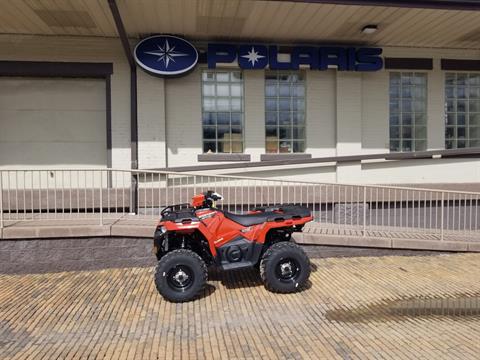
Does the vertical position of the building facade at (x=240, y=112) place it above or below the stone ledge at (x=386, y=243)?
above

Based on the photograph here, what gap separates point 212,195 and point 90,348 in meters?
2.16

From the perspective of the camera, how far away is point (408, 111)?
29.8 feet

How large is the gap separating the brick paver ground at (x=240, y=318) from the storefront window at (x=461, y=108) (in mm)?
4476

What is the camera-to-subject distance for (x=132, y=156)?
8016mm

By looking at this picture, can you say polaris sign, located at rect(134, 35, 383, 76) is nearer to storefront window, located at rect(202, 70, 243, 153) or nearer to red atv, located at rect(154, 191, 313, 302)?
storefront window, located at rect(202, 70, 243, 153)

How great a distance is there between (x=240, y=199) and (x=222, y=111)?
2.14 meters

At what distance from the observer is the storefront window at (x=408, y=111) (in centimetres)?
902

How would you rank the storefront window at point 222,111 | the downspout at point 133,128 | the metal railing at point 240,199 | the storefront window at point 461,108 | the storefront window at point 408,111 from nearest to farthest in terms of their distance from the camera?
the metal railing at point 240,199 → the downspout at point 133,128 → the storefront window at point 222,111 → the storefront window at point 408,111 → the storefront window at point 461,108

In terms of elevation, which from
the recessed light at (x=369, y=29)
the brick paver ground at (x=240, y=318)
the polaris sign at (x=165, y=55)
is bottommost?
the brick paver ground at (x=240, y=318)

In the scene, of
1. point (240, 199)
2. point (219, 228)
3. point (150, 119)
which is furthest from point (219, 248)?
point (150, 119)

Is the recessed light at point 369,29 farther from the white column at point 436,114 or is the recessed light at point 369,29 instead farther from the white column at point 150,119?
the white column at point 150,119

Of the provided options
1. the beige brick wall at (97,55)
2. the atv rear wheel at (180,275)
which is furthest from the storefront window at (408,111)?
the atv rear wheel at (180,275)

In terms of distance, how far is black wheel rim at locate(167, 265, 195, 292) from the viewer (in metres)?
4.55

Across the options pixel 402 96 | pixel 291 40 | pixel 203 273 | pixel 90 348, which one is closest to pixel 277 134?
pixel 291 40
